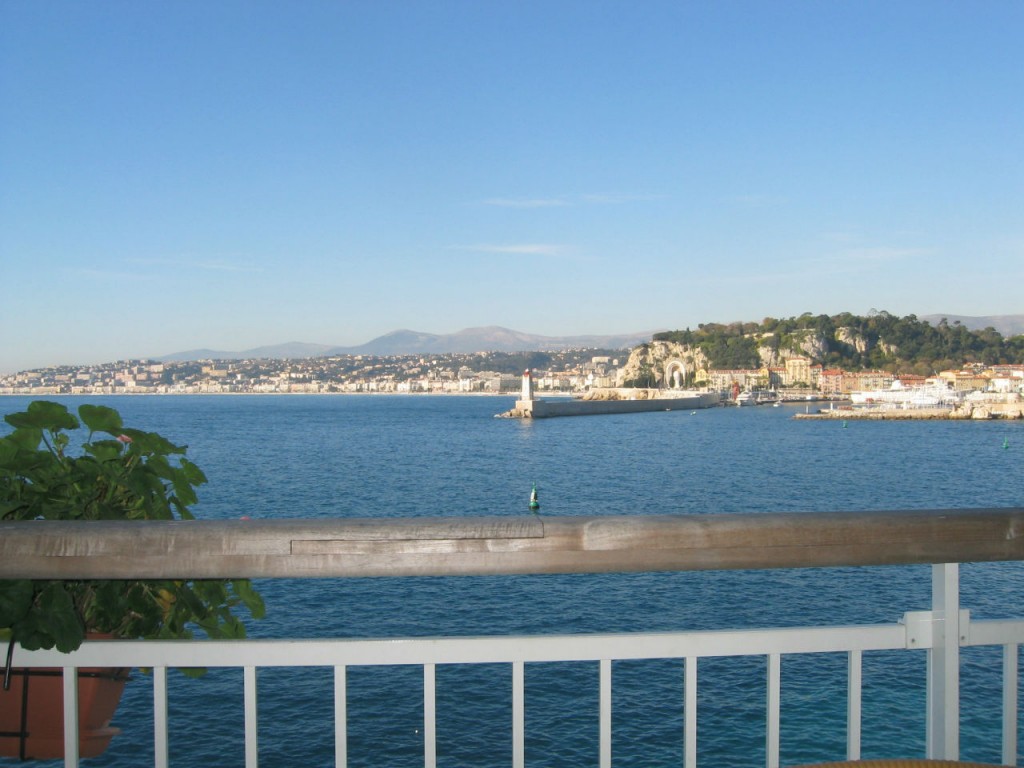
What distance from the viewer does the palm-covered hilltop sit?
135538 millimetres

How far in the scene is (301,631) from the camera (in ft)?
42.0

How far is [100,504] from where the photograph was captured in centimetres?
169

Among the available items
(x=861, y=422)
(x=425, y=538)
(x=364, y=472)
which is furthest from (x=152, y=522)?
(x=861, y=422)

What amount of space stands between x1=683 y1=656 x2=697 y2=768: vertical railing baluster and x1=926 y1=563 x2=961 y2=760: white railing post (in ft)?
1.43

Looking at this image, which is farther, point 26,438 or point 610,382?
point 610,382

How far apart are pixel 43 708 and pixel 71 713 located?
0.36 ft

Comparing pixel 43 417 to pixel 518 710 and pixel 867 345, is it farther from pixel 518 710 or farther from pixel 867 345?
pixel 867 345

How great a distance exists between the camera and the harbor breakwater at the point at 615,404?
8400cm

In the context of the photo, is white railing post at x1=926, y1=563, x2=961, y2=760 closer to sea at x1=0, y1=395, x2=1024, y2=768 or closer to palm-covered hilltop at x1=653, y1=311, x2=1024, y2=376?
sea at x1=0, y1=395, x2=1024, y2=768

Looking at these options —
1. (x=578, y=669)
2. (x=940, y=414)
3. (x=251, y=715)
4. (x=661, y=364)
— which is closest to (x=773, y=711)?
(x=251, y=715)

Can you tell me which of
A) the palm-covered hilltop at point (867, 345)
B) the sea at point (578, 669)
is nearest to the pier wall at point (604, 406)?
the palm-covered hilltop at point (867, 345)

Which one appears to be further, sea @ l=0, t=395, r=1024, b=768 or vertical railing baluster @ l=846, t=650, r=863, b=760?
sea @ l=0, t=395, r=1024, b=768

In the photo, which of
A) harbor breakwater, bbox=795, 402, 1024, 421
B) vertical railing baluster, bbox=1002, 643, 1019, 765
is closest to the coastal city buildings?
harbor breakwater, bbox=795, 402, 1024, 421

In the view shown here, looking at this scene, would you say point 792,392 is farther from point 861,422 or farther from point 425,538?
point 425,538
